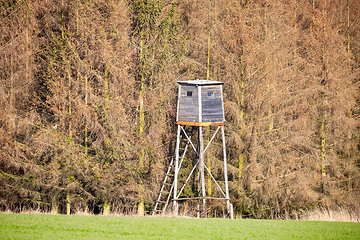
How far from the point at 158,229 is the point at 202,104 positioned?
654cm

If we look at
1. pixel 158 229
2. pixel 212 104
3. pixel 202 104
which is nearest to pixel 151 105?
pixel 202 104

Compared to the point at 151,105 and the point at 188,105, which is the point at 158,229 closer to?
the point at 188,105

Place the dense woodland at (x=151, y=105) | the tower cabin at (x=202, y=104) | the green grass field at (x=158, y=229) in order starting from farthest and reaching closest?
the dense woodland at (x=151, y=105) → the tower cabin at (x=202, y=104) → the green grass field at (x=158, y=229)

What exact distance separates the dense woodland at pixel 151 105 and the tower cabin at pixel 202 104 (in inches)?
115


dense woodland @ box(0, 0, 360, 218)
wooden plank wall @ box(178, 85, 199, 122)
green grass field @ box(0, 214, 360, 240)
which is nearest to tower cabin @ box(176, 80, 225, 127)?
wooden plank wall @ box(178, 85, 199, 122)

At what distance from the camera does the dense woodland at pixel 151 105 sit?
20.8 meters

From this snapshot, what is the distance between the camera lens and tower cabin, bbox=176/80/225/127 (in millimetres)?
18531

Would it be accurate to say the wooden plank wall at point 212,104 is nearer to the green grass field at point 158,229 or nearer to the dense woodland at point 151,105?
the dense woodland at point 151,105

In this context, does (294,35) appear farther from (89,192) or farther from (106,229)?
(106,229)

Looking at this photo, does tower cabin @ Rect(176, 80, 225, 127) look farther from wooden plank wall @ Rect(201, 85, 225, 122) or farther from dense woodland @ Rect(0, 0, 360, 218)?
dense woodland @ Rect(0, 0, 360, 218)

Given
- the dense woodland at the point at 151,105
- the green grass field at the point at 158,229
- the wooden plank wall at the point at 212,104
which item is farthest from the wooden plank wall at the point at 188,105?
the green grass field at the point at 158,229

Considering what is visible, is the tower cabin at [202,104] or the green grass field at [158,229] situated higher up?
the tower cabin at [202,104]

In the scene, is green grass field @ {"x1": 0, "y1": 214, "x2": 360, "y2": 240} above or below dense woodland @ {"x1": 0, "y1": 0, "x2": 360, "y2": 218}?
below

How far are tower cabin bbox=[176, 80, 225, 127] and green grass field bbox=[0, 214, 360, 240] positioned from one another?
453cm
